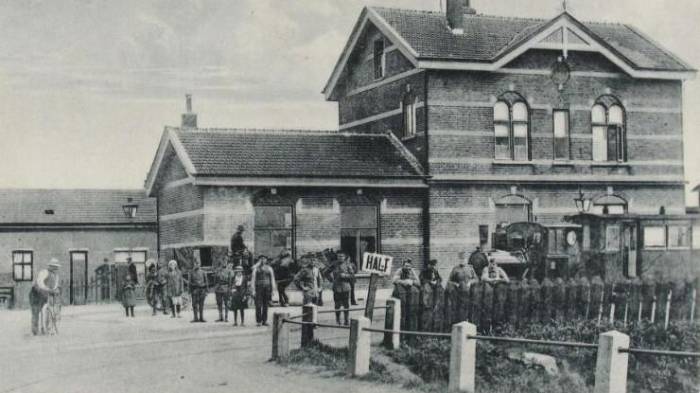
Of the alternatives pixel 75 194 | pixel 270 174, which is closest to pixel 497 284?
pixel 270 174

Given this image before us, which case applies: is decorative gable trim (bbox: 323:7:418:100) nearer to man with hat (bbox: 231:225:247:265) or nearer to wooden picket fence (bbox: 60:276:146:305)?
man with hat (bbox: 231:225:247:265)

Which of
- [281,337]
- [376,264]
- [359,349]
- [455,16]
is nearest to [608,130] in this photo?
[455,16]

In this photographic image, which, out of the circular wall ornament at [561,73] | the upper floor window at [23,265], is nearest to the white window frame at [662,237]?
the circular wall ornament at [561,73]

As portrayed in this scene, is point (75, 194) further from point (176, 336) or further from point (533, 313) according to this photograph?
point (533, 313)

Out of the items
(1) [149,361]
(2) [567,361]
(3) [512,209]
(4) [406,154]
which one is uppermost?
(4) [406,154]

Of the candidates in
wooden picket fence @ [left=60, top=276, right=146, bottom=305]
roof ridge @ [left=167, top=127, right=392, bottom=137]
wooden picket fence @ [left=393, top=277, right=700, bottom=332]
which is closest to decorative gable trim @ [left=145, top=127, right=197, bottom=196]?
roof ridge @ [left=167, top=127, right=392, bottom=137]

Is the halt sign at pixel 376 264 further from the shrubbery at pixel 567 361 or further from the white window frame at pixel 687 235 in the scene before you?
the white window frame at pixel 687 235

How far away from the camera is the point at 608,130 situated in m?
30.1

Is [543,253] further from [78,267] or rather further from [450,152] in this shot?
[78,267]

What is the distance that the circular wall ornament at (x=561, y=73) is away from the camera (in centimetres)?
2917

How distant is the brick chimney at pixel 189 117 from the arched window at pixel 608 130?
43.3 ft

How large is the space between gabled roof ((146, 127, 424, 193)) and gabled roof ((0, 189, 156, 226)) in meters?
8.88

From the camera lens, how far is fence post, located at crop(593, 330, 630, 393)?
1012cm

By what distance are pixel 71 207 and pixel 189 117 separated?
9.62 m
